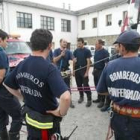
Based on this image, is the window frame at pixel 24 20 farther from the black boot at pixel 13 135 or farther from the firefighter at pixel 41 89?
the firefighter at pixel 41 89

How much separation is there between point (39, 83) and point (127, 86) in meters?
0.92


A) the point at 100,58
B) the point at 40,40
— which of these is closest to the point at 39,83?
the point at 40,40

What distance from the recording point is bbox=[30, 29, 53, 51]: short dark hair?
2273 mm

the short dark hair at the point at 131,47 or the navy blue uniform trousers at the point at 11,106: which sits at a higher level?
the short dark hair at the point at 131,47

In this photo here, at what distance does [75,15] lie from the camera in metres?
34.7

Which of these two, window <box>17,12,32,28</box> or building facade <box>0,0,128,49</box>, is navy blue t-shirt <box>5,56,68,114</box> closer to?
building facade <box>0,0,128,49</box>

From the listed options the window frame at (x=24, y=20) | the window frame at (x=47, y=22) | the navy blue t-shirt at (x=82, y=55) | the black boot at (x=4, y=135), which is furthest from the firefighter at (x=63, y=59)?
the window frame at (x=47, y=22)

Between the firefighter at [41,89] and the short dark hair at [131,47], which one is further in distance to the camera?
the short dark hair at [131,47]

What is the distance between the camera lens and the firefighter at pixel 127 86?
2.36m

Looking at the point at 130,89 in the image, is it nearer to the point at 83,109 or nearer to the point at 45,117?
the point at 45,117

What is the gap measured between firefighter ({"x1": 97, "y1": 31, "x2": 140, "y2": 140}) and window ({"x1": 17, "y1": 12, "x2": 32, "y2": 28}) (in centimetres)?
2626

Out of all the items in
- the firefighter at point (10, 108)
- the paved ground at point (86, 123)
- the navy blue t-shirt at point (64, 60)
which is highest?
Answer: the navy blue t-shirt at point (64, 60)

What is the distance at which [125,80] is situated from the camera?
2381 millimetres

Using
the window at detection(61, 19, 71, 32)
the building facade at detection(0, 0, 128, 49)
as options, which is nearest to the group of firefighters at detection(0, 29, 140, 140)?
the building facade at detection(0, 0, 128, 49)
